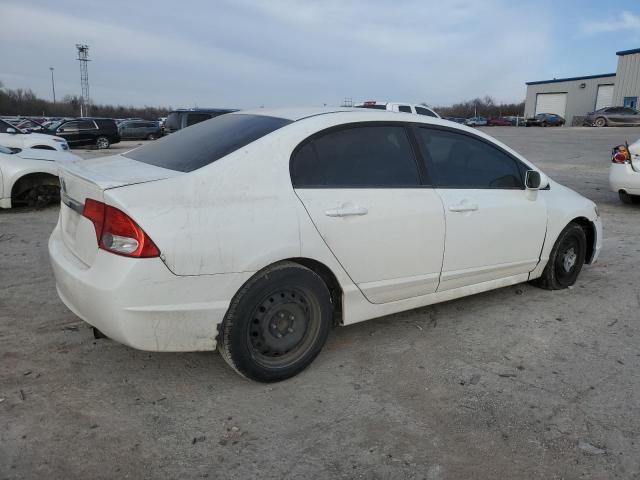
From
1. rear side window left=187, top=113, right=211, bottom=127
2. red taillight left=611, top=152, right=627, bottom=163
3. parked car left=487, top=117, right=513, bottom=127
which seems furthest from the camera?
parked car left=487, top=117, right=513, bottom=127

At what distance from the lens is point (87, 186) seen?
2.84 metres

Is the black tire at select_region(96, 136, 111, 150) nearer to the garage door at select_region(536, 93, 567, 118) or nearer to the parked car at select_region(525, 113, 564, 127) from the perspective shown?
the parked car at select_region(525, 113, 564, 127)

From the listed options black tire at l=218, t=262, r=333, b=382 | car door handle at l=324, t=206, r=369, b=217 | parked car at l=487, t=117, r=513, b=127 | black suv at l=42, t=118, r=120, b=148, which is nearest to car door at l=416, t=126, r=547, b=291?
car door handle at l=324, t=206, r=369, b=217

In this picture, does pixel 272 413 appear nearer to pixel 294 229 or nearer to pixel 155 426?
pixel 155 426

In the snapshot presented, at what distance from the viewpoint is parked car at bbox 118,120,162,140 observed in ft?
115

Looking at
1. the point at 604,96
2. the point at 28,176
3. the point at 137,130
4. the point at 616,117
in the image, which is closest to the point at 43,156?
the point at 28,176

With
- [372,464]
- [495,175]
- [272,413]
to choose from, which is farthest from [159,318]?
[495,175]

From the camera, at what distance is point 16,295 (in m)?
4.41

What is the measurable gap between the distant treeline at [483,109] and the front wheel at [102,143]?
65.3 meters

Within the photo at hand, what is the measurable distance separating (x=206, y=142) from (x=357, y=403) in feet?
5.97

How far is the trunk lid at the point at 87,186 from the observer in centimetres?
276

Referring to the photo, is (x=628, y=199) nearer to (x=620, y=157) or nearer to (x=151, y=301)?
(x=620, y=157)

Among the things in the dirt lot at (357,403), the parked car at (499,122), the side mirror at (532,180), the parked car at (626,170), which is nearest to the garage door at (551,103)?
the parked car at (499,122)

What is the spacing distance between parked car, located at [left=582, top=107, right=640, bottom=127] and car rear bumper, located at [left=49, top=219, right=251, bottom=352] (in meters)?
41.8
